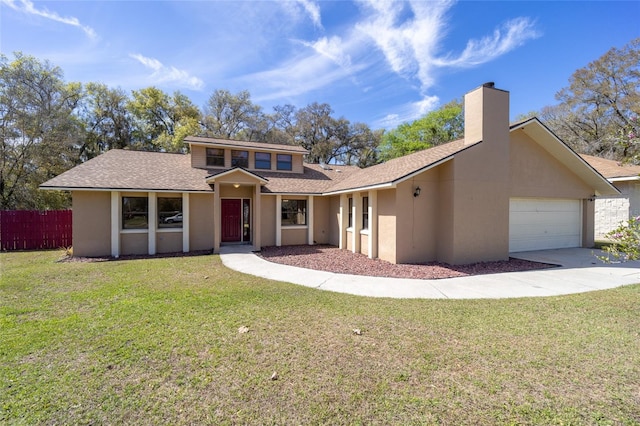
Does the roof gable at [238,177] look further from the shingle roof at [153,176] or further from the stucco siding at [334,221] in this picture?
the stucco siding at [334,221]

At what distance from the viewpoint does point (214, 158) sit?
1552cm

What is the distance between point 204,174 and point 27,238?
8.66 meters

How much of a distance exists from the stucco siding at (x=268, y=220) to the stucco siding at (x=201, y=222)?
2460 millimetres

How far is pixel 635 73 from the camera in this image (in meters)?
22.7

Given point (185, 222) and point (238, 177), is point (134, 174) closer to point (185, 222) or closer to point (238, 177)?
point (185, 222)

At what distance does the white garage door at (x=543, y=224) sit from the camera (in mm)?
12344

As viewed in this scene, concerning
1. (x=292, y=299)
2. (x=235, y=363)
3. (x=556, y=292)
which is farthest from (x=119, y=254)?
(x=556, y=292)

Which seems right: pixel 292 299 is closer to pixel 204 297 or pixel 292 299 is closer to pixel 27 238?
pixel 204 297

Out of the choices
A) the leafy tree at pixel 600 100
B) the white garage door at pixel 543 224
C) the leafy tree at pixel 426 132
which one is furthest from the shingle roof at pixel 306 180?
the leafy tree at pixel 600 100

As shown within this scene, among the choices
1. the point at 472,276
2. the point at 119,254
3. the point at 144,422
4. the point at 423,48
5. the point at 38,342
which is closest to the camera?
the point at 144,422

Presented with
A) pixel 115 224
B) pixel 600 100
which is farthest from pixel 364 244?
pixel 600 100

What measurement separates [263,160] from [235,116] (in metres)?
21.0

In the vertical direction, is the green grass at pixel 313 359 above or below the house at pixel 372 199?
below

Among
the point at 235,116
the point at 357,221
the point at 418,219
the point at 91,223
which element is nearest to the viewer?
the point at 418,219
